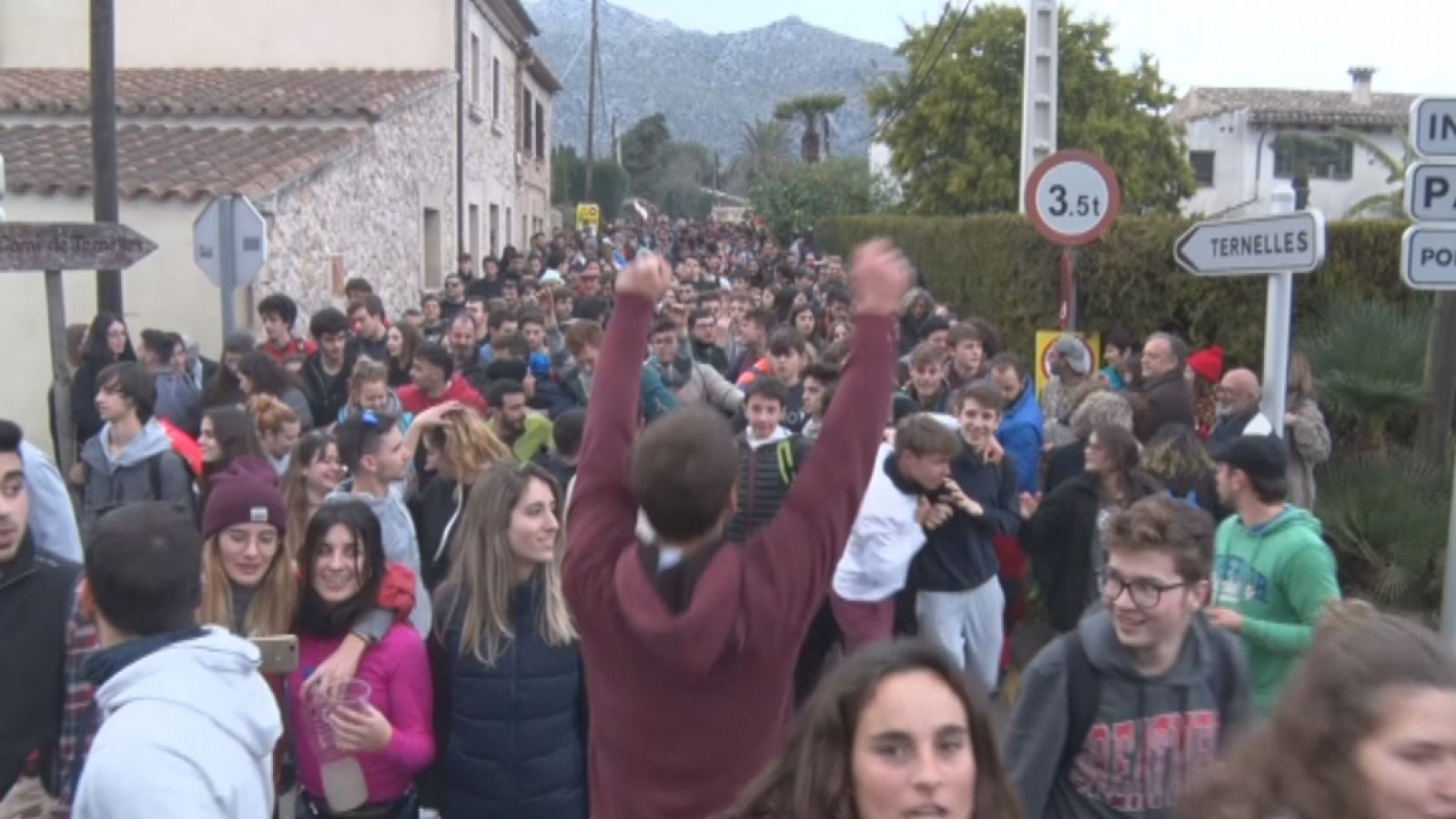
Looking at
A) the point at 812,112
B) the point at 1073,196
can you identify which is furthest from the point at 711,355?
the point at 812,112

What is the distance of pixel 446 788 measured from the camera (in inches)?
167

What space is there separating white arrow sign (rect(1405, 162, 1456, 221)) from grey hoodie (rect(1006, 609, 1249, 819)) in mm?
3670

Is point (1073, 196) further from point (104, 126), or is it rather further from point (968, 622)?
point (104, 126)

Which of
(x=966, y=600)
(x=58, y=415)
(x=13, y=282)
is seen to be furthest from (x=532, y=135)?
(x=966, y=600)

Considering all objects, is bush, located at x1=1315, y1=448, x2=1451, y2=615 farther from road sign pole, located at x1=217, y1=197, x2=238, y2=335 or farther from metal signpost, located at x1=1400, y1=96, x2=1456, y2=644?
road sign pole, located at x1=217, y1=197, x2=238, y2=335

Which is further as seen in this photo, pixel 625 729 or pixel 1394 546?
pixel 1394 546

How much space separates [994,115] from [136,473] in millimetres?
30137

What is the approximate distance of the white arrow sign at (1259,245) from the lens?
250 inches

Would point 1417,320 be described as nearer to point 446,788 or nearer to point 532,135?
point 446,788

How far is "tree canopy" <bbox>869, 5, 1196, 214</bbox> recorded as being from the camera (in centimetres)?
3488

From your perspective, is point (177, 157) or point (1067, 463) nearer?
point (1067, 463)

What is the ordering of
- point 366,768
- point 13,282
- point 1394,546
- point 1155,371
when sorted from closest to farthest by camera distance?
point 366,768, point 1394,546, point 1155,371, point 13,282

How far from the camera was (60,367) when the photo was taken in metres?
8.73

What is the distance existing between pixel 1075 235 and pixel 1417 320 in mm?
2526
